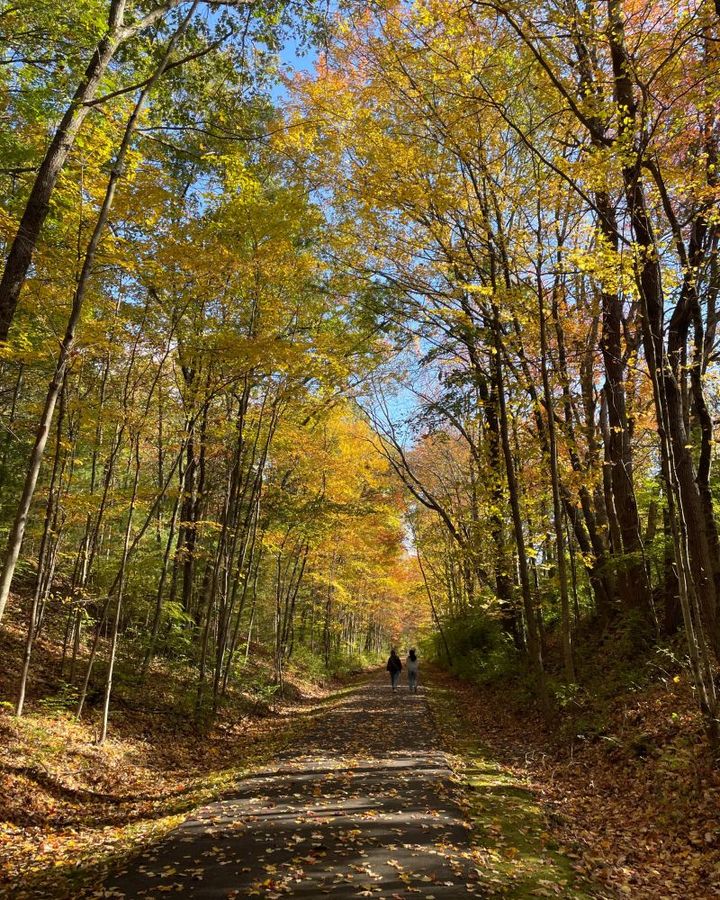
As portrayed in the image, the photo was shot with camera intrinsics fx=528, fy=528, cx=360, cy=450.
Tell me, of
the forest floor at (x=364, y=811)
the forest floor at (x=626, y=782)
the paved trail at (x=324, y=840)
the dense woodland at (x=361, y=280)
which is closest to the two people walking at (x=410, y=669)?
the dense woodland at (x=361, y=280)

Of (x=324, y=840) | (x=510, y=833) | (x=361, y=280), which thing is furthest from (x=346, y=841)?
(x=361, y=280)

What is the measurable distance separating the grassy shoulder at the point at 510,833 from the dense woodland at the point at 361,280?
6.21 ft

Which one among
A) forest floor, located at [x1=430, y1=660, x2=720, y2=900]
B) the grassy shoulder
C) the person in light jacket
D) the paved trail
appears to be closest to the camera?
the paved trail

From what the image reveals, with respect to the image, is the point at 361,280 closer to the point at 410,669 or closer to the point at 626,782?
the point at 626,782

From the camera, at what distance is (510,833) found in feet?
16.3

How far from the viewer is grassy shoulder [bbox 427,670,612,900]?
3971mm

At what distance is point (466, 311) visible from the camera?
1019cm

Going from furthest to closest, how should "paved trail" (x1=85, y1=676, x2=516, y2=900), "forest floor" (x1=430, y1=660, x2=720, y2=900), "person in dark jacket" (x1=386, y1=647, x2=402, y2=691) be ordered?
1. "person in dark jacket" (x1=386, y1=647, x2=402, y2=691)
2. "forest floor" (x1=430, y1=660, x2=720, y2=900)
3. "paved trail" (x1=85, y1=676, x2=516, y2=900)

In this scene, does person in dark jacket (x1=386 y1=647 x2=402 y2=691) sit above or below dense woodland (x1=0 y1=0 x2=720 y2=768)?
below

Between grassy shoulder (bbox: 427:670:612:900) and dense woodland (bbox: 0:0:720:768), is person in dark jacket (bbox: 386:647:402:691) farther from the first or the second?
grassy shoulder (bbox: 427:670:612:900)

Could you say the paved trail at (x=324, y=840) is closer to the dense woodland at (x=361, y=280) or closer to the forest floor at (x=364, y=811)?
the forest floor at (x=364, y=811)

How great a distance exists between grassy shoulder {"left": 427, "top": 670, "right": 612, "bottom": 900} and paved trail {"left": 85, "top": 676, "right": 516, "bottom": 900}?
180mm

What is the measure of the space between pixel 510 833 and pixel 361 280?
929cm

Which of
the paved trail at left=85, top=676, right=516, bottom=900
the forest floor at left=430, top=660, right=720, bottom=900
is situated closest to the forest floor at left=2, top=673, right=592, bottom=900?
the paved trail at left=85, top=676, right=516, bottom=900
